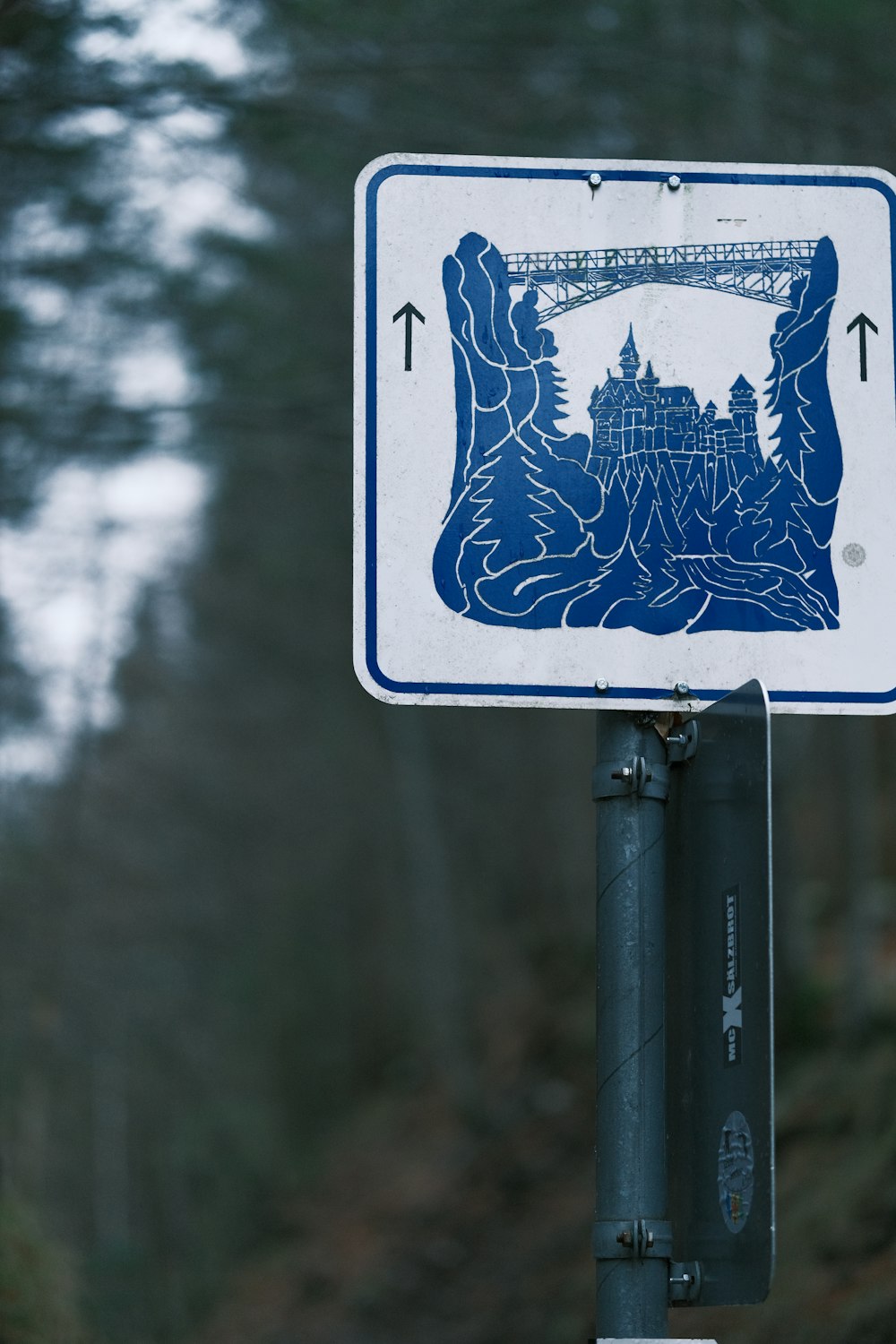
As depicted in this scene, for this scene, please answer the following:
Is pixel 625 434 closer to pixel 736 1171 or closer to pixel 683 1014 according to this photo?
pixel 683 1014

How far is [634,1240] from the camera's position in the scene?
215 cm

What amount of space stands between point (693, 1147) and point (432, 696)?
0.71 metres

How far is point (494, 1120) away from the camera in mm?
22250

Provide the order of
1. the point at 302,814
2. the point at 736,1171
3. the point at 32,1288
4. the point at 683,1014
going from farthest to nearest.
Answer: the point at 302,814, the point at 32,1288, the point at 683,1014, the point at 736,1171

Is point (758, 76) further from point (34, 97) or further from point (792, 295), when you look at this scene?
point (792, 295)

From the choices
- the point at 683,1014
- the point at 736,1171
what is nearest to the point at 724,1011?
the point at 683,1014

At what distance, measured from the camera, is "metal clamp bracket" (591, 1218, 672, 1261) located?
7.06 feet

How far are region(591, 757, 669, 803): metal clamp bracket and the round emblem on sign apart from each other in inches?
18.5

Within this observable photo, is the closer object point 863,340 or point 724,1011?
point 724,1011

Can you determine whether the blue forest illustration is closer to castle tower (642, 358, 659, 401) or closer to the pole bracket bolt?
castle tower (642, 358, 659, 401)

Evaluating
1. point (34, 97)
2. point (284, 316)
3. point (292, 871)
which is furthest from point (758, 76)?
point (292, 871)

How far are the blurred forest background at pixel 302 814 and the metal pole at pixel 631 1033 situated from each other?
230 mm

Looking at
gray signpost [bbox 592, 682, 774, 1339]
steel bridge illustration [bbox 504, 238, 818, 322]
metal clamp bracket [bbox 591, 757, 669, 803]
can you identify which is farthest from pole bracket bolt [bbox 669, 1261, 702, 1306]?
steel bridge illustration [bbox 504, 238, 818, 322]

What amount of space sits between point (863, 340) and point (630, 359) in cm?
35
